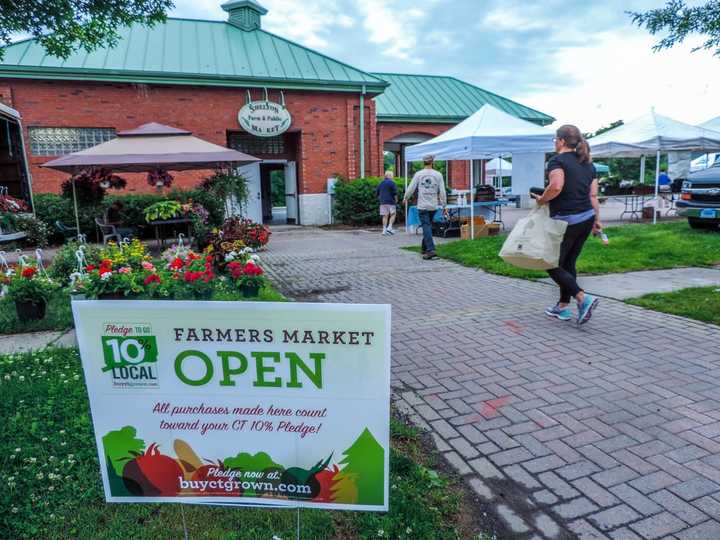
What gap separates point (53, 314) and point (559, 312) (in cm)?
586

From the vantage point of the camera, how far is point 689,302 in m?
6.25

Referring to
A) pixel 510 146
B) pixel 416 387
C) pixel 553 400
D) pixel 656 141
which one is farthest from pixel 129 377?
pixel 656 141

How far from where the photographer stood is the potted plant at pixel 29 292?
5848 millimetres

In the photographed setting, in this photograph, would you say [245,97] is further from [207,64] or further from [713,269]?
[713,269]

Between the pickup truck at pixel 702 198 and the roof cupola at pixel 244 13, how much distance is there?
15.5m

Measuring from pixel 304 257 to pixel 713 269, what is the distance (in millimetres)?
7319

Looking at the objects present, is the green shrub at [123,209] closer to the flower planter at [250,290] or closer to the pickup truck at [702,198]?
the flower planter at [250,290]

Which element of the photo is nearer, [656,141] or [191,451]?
[191,451]

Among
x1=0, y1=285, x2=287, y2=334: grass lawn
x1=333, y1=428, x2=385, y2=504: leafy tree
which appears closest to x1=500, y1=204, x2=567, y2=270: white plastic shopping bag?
x1=0, y1=285, x2=287, y2=334: grass lawn

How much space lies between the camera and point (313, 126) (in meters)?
18.4

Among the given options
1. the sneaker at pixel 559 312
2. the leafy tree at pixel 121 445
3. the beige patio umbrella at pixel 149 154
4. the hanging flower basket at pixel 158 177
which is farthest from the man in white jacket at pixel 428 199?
the leafy tree at pixel 121 445

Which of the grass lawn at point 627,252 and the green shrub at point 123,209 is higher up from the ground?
the green shrub at point 123,209

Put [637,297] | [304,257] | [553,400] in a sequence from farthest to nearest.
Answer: [304,257] < [637,297] < [553,400]

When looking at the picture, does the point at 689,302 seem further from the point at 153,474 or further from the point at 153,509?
the point at 153,474
